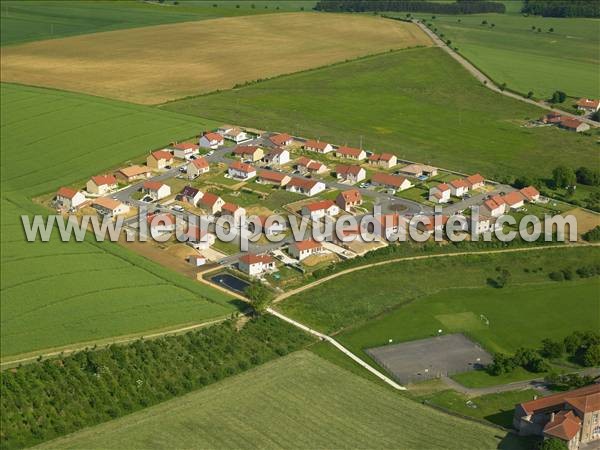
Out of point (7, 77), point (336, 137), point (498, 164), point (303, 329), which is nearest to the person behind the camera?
point (303, 329)

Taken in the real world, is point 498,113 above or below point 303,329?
above

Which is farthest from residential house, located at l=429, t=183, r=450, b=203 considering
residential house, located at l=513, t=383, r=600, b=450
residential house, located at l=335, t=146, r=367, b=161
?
residential house, located at l=513, t=383, r=600, b=450

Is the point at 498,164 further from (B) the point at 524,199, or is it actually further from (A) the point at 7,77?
(A) the point at 7,77

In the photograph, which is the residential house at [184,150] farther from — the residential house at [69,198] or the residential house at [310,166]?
the residential house at [69,198]

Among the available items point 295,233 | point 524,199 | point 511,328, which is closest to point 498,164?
point 524,199

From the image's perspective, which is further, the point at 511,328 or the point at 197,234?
the point at 197,234

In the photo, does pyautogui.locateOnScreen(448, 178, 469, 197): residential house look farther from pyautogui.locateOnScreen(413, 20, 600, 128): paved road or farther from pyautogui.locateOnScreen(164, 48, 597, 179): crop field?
pyautogui.locateOnScreen(413, 20, 600, 128): paved road
